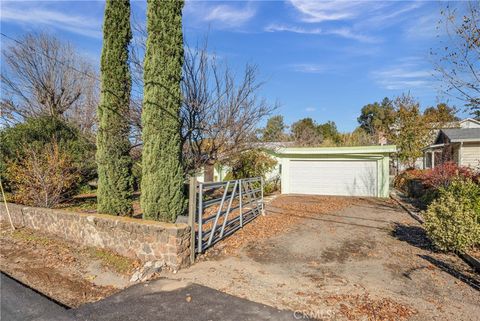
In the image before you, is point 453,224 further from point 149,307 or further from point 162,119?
point 162,119

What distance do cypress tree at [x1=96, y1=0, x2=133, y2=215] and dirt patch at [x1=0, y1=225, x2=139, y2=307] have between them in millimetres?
1404

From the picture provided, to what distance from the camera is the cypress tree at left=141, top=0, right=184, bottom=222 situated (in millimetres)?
6219

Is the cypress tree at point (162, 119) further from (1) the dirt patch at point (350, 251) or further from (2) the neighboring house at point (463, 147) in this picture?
(2) the neighboring house at point (463, 147)

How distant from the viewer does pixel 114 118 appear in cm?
734

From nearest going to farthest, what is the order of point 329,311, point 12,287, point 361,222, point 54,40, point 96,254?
1. point 329,311
2. point 12,287
3. point 96,254
4. point 361,222
5. point 54,40

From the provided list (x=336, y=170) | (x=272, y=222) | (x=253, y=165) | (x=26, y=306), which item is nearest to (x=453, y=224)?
(x=272, y=222)

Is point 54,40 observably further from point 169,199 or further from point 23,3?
point 169,199

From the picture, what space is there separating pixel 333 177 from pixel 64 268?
13.6 metres

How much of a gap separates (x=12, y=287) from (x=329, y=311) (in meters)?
4.60

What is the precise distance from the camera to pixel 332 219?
9359 mm

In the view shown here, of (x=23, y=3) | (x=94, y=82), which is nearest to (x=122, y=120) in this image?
(x=23, y=3)

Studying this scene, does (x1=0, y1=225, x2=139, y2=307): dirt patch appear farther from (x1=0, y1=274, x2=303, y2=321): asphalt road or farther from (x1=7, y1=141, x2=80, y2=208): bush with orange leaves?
(x1=7, y1=141, x2=80, y2=208): bush with orange leaves

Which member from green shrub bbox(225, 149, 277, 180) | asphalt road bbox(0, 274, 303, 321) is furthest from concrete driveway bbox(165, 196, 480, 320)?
green shrub bbox(225, 149, 277, 180)

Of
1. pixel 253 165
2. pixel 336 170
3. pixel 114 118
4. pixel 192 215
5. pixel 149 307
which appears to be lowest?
pixel 149 307
